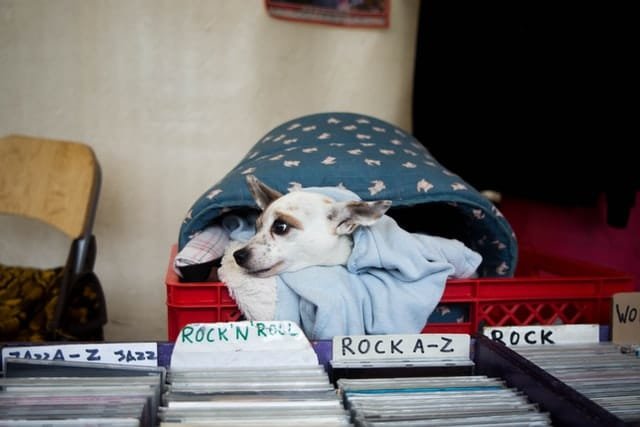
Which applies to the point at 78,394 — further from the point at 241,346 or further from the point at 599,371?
the point at 599,371

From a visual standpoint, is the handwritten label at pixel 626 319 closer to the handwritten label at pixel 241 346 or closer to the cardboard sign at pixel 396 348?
the cardboard sign at pixel 396 348

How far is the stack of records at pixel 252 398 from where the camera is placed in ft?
1.52

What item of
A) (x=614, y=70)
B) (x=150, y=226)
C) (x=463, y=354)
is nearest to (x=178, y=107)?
(x=150, y=226)

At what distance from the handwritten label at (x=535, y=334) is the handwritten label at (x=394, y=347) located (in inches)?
3.6

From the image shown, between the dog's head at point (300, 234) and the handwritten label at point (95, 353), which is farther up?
the dog's head at point (300, 234)

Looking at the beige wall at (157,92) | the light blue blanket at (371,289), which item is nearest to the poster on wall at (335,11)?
the beige wall at (157,92)

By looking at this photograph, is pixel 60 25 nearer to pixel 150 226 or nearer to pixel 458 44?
pixel 150 226

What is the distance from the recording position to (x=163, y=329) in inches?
71.0

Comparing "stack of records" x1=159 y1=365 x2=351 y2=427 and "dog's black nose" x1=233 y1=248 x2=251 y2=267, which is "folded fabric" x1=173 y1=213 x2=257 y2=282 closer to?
"dog's black nose" x1=233 y1=248 x2=251 y2=267

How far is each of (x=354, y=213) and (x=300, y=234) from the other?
86 millimetres

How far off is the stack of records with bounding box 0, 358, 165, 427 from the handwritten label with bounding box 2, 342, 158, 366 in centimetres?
3

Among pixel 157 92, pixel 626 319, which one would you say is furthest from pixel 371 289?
pixel 157 92

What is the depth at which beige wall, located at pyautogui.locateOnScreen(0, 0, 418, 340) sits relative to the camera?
1635 millimetres

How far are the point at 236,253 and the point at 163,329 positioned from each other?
1182mm
